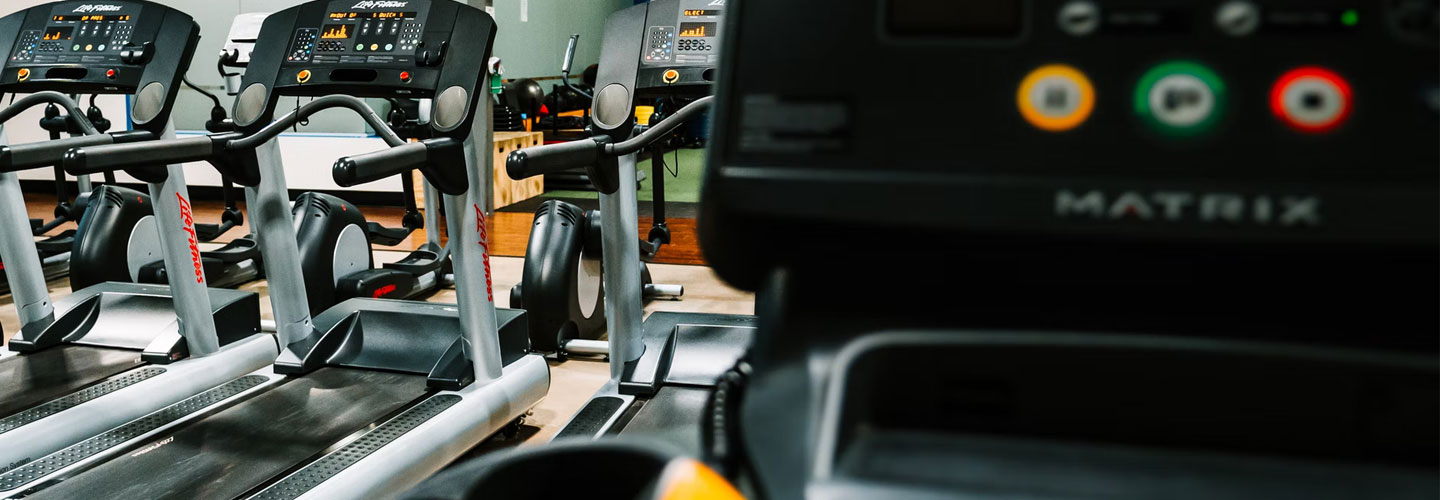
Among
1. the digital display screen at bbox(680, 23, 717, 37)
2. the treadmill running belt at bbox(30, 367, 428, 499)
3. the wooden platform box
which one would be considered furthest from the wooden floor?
the digital display screen at bbox(680, 23, 717, 37)

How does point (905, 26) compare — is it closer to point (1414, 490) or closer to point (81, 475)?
point (1414, 490)

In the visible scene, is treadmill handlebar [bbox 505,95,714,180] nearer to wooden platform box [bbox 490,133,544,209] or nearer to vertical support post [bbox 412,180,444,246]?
vertical support post [bbox 412,180,444,246]

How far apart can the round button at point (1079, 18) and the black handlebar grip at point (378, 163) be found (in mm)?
1613

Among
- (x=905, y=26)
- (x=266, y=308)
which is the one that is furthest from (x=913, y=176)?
(x=266, y=308)

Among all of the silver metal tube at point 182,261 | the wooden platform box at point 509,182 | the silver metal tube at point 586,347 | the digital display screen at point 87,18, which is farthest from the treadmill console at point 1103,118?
the wooden platform box at point 509,182

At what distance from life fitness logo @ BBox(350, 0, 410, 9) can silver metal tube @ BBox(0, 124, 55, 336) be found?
4.95 ft

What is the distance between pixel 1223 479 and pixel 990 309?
0.13 meters

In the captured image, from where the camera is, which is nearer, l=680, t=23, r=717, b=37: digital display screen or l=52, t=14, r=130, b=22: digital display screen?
l=680, t=23, r=717, b=37: digital display screen

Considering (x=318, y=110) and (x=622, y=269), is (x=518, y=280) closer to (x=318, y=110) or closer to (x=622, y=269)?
(x=622, y=269)

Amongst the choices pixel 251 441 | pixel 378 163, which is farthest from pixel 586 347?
pixel 378 163

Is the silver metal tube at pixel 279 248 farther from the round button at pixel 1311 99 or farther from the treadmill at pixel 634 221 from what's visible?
the round button at pixel 1311 99

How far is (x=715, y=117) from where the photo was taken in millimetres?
473

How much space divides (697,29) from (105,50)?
1.94 metres

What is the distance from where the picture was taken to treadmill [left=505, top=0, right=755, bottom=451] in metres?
2.68
